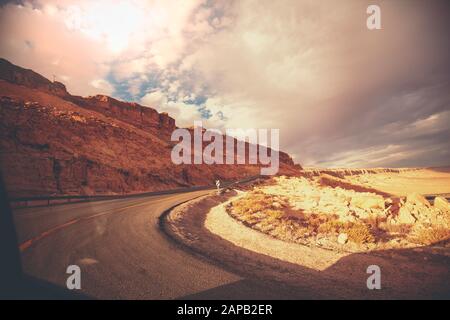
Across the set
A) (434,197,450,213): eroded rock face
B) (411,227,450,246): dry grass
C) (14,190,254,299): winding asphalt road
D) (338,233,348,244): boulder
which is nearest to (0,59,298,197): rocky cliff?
(14,190,254,299): winding asphalt road

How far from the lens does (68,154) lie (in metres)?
29.4

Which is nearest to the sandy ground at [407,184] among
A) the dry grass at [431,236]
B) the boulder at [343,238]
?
the dry grass at [431,236]

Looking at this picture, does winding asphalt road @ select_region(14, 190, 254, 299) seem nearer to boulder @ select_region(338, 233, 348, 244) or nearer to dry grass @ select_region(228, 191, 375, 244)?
dry grass @ select_region(228, 191, 375, 244)

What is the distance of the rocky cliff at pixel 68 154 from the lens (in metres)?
24.6

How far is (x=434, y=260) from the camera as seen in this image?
682 cm

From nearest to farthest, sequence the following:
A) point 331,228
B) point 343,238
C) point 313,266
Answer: point 313,266 → point 343,238 → point 331,228

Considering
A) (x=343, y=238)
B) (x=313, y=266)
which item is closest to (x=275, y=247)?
(x=313, y=266)

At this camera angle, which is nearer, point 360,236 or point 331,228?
point 360,236

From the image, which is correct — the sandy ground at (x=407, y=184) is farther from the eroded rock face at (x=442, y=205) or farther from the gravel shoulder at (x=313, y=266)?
the gravel shoulder at (x=313, y=266)

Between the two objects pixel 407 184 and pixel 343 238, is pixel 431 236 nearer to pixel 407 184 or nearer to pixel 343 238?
pixel 343 238
